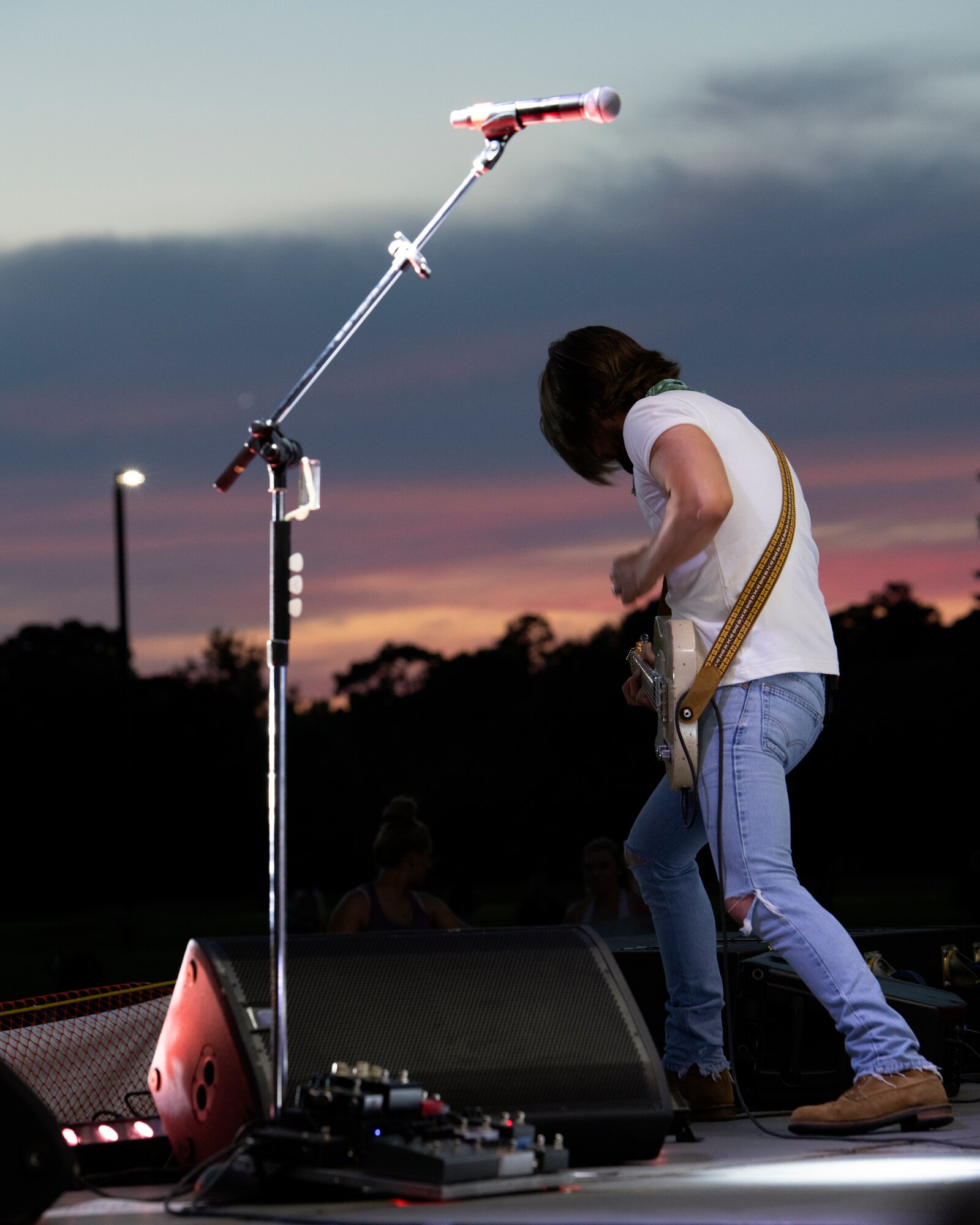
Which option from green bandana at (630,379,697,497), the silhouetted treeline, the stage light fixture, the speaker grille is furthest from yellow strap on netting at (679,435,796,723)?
the silhouetted treeline

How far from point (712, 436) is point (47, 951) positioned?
27068 mm

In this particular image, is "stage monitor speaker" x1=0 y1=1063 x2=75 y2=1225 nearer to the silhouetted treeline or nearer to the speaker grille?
the speaker grille

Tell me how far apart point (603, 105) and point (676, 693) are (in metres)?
1.26

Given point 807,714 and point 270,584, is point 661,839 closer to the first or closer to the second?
point 807,714

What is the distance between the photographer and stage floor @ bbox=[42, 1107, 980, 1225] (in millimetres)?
2145

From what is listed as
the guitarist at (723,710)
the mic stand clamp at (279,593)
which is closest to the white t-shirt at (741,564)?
the guitarist at (723,710)

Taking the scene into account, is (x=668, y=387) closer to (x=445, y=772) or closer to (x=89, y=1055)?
(x=89, y=1055)

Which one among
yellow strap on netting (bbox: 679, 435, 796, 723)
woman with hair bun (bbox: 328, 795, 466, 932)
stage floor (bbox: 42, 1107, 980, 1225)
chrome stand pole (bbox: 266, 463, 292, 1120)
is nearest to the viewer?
stage floor (bbox: 42, 1107, 980, 1225)

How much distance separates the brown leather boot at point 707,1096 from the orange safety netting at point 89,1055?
4.51ft

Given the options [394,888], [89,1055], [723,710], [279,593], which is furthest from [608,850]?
[279,593]

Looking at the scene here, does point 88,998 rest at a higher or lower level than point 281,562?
lower

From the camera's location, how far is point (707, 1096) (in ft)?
12.0

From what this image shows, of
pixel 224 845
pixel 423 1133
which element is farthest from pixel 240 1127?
pixel 224 845

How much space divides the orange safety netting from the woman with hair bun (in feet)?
8.79
